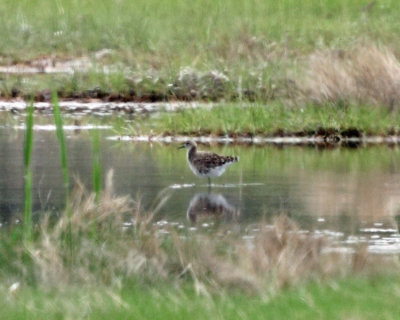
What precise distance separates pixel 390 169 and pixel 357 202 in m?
2.93

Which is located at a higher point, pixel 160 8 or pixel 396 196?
pixel 160 8

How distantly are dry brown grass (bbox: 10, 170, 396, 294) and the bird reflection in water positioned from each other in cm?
185

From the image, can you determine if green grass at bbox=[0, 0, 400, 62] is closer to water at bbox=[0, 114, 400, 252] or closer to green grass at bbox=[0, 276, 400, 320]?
water at bbox=[0, 114, 400, 252]

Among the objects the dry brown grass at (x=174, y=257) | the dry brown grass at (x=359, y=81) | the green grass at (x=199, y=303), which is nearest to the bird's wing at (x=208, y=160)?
the dry brown grass at (x=174, y=257)

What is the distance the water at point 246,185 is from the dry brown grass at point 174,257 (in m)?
0.60

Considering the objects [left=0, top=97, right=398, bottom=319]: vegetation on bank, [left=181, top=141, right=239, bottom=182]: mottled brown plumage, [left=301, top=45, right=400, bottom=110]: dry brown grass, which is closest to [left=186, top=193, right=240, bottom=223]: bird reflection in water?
[left=181, top=141, right=239, bottom=182]: mottled brown plumage

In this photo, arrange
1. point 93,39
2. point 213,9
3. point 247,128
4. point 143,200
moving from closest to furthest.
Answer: point 143,200 → point 247,128 → point 93,39 → point 213,9

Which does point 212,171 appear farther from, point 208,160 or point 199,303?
point 199,303

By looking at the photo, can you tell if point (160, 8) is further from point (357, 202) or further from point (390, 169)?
point (357, 202)

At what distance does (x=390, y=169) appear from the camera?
19219mm

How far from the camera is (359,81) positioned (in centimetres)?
2327

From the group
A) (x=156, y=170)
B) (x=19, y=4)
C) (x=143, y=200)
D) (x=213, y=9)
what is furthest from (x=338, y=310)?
(x=19, y=4)

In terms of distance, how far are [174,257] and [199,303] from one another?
1.93 meters

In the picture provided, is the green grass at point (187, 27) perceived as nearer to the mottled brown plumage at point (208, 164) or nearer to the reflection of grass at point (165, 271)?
the mottled brown plumage at point (208, 164)
